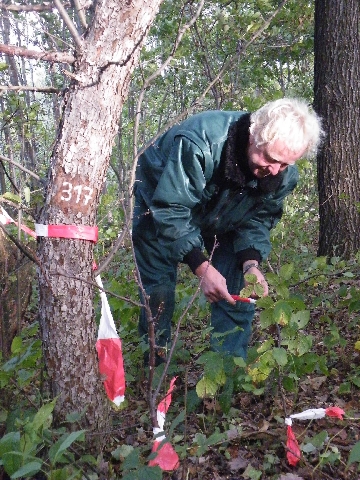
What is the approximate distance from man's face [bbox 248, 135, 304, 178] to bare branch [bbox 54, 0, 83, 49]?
921 millimetres

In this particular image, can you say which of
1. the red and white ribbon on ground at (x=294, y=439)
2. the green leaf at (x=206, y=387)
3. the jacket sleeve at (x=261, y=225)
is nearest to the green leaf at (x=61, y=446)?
the green leaf at (x=206, y=387)

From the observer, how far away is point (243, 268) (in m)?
2.79

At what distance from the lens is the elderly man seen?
233 cm

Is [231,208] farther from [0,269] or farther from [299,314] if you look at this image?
[0,269]

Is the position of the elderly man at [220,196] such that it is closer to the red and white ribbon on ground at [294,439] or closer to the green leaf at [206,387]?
the green leaf at [206,387]

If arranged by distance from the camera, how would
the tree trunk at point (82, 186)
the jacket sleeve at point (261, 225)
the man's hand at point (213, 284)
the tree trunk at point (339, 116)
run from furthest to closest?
the tree trunk at point (339, 116)
the jacket sleeve at point (261, 225)
the man's hand at point (213, 284)
the tree trunk at point (82, 186)

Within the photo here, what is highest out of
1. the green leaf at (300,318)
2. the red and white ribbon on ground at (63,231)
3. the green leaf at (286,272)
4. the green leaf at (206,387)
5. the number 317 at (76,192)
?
the number 317 at (76,192)

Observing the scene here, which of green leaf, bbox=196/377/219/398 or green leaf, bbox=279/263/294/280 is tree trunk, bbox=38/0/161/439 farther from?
green leaf, bbox=279/263/294/280

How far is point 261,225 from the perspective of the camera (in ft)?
9.62

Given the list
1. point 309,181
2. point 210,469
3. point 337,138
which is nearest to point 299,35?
point 309,181

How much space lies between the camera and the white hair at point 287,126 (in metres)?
2.21

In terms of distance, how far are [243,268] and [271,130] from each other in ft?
2.86

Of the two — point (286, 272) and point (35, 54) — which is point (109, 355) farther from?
point (35, 54)

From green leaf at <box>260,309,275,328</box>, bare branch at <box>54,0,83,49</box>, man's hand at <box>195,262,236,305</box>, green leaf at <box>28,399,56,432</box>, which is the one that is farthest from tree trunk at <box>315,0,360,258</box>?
green leaf at <box>28,399,56,432</box>
